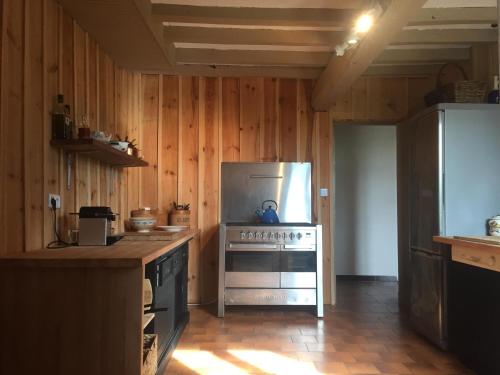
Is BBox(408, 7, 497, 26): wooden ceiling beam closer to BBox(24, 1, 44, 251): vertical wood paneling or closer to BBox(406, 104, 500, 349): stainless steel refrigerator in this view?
BBox(406, 104, 500, 349): stainless steel refrigerator

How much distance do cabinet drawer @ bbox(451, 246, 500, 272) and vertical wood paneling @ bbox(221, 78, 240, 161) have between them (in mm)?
2459

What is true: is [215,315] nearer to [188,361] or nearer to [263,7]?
[188,361]

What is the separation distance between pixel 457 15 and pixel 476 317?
7.19ft

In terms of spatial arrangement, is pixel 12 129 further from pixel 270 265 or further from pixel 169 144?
pixel 270 265

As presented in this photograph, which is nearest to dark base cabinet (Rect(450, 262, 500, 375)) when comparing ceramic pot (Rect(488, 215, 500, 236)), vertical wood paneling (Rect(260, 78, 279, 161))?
ceramic pot (Rect(488, 215, 500, 236))

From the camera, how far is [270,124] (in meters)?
4.09

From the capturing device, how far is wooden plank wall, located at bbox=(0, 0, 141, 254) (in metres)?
1.83

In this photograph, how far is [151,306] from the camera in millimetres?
2084

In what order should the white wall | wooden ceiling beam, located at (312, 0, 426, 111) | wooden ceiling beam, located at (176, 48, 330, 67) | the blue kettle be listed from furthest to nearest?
the white wall, the blue kettle, wooden ceiling beam, located at (176, 48, 330, 67), wooden ceiling beam, located at (312, 0, 426, 111)

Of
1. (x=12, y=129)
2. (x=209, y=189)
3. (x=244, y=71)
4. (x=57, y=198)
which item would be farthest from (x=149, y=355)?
(x=244, y=71)

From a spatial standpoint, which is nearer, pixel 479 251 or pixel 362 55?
pixel 479 251

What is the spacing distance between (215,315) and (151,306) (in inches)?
65.3

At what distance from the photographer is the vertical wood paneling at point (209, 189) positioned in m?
4.02

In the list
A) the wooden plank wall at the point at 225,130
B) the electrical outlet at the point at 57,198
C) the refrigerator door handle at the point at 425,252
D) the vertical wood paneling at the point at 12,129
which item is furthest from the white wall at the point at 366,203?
the vertical wood paneling at the point at 12,129
